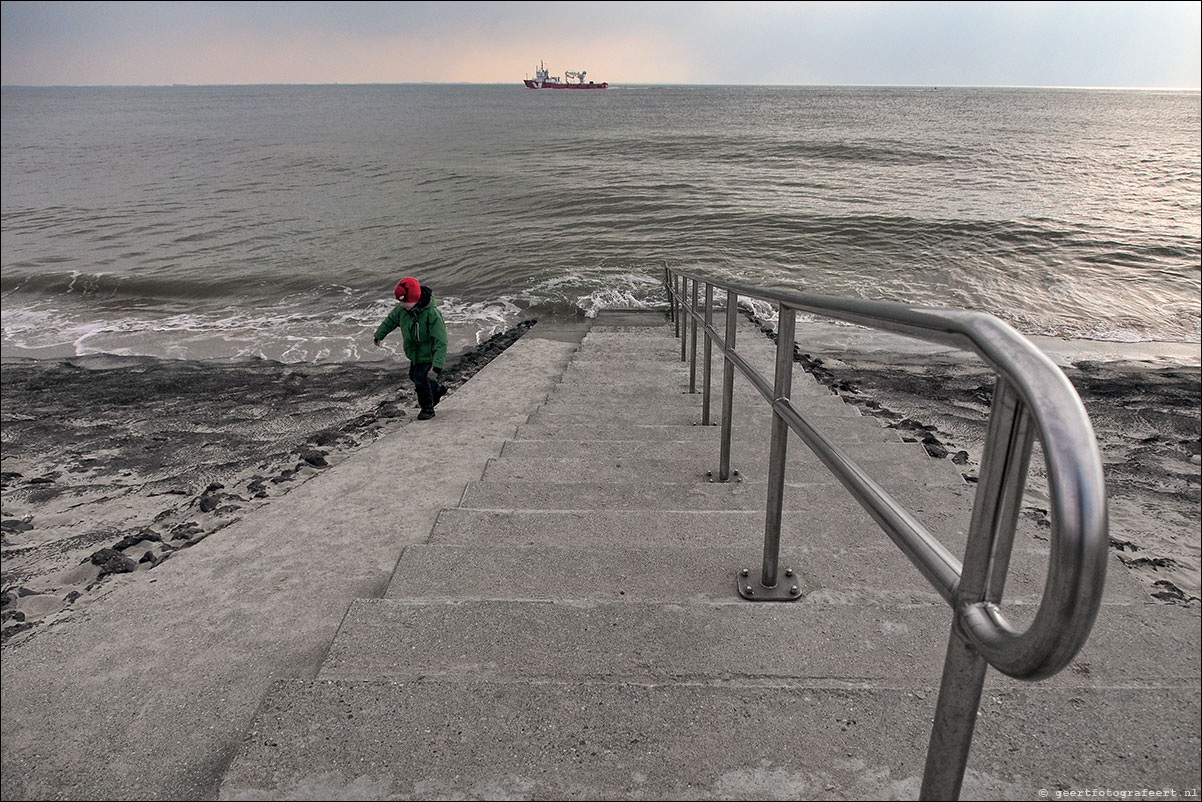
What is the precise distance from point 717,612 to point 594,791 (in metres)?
0.70

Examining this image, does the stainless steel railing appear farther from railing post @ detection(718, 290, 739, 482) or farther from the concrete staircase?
railing post @ detection(718, 290, 739, 482)

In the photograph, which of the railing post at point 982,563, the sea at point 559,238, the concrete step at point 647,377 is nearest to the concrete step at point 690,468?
the concrete step at point 647,377

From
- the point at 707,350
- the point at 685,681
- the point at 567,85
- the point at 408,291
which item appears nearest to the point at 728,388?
the point at 707,350

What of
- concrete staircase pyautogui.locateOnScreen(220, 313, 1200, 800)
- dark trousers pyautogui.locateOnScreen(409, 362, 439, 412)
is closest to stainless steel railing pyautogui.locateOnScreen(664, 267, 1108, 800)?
concrete staircase pyautogui.locateOnScreen(220, 313, 1200, 800)

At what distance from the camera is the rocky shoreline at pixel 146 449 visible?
3.70m

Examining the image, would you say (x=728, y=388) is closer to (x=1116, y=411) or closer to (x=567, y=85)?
(x=1116, y=411)

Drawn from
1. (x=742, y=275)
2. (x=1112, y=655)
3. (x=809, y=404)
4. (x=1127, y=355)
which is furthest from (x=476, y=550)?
(x=742, y=275)

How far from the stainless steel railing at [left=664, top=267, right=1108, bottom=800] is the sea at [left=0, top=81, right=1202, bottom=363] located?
9.56m

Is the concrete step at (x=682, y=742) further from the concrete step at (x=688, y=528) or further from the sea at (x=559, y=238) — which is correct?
the sea at (x=559, y=238)

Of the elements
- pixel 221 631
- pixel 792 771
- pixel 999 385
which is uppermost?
pixel 999 385

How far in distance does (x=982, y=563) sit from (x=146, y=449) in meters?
6.63

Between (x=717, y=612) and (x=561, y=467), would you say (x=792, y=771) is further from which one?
(x=561, y=467)

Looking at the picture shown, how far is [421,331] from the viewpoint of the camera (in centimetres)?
617

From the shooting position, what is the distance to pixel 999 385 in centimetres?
80
